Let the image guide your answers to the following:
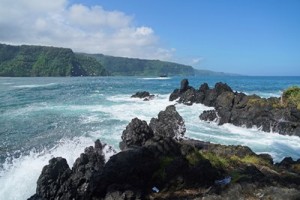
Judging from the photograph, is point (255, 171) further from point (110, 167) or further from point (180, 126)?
point (180, 126)

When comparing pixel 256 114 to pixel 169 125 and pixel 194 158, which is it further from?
pixel 194 158

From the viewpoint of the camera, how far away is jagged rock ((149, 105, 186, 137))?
22672 mm

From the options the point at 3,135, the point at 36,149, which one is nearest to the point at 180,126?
the point at 36,149

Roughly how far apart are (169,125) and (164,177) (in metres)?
11.9

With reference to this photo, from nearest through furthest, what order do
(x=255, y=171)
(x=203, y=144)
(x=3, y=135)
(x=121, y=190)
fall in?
(x=121, y=190) → (x=255, y=171) → (x=203, y=144) → (x=3, y=135)

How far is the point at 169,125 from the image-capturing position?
2389cm

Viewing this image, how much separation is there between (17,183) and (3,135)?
1279cm

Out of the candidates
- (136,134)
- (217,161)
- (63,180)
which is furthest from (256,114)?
(63,180)

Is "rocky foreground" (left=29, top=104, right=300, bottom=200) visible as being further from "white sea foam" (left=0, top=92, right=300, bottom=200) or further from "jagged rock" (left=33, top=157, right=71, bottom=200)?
"white sea foam" (left=0, top=92, right=300, bottom=200)

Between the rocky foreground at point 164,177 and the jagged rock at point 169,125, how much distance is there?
732 cm

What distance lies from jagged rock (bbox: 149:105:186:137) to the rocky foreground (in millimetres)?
7315

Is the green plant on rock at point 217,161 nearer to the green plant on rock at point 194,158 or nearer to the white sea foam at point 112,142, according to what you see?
the green plant on rock at point 194,158

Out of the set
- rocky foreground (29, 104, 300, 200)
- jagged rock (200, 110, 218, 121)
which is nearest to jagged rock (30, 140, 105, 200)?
rocky foreground (29, 104, 300, 200)

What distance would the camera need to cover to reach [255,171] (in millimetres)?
12930
